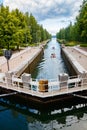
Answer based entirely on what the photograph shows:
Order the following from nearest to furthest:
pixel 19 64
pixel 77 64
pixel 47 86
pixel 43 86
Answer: pixel 43 86 < pixel 47 86 < pixel 77 64 < pixel 19 64

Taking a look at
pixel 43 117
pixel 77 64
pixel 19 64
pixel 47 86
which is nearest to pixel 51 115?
pixel 43 117

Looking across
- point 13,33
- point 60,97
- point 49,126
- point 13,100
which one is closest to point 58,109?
point 60,97

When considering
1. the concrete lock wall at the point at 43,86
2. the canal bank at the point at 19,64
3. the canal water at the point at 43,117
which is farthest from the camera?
the canal bank at the point at 19,64

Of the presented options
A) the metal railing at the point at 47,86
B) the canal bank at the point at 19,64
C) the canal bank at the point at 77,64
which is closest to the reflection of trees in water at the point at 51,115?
the metal railing at the point at 47,86

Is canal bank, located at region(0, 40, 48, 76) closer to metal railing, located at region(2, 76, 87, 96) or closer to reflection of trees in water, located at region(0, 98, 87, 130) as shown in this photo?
metal railing, located at region(2, 76, 87, 96)

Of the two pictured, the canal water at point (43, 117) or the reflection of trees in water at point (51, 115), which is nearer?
the canal water at point (43, 117)

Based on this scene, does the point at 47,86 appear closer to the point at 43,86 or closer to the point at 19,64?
the point at 43,86

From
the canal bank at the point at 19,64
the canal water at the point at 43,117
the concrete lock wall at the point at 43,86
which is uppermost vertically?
the concrete lock wall at the point at 43,86

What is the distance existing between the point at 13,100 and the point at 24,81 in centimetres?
260

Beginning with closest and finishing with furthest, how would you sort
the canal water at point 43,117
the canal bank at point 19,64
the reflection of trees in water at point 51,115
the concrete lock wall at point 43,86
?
the canal water at point 43,117
the reflection of trees in water at point 51,115
the concrete lock wall at point 43,86
the canal bank at point 19,64

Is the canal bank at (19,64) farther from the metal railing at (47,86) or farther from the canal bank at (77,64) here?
the canal bank at (77,64)

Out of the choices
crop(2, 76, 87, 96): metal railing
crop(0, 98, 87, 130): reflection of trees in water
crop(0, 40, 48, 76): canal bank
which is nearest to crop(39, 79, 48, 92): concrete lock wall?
crop(2, 76, 87, 96): metal railing

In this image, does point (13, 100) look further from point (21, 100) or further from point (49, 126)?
point (49, 126)

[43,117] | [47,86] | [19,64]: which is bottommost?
[43,117]
